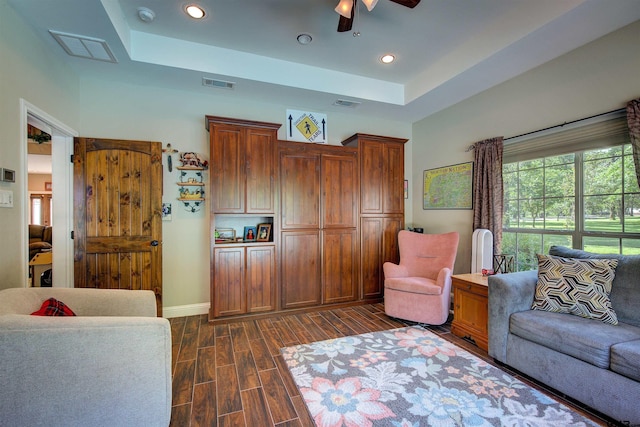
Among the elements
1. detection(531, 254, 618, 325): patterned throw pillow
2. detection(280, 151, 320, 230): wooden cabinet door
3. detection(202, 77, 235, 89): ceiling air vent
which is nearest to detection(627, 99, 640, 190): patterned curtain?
detection(531, 254, 618, 325): patterned throw pillow

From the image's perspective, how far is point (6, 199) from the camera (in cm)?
198

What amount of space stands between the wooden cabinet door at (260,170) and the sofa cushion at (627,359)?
121 inches

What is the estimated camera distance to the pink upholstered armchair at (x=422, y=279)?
311cm

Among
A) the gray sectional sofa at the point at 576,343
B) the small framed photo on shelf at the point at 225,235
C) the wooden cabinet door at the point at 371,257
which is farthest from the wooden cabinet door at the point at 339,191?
the gray sectional sofa at the point at 576,343

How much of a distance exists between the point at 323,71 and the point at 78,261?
343cm

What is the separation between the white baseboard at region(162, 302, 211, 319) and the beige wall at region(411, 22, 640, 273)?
3.37 meters

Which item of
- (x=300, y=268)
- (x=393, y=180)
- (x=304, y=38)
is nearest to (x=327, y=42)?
(x=304, y=38)

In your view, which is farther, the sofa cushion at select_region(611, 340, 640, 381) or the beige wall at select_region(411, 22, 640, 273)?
the beige wall at select_region(411, 22, 640, 273)

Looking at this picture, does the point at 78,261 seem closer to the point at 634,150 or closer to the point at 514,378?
the point at 514,378

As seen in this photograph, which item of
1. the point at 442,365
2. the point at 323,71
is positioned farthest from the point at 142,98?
the point at 442,365

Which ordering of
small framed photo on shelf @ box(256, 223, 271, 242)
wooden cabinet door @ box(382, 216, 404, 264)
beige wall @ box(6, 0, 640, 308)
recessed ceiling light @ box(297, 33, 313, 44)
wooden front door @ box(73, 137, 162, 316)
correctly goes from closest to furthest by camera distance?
beige wall @ box(6, 0, 640, 308) → recessed ceiling light @ box(297, 33, 313, 44) → wooden front door @ box(73, 137, 162, 316) → small framed photo on shelf @ box(256, 223, 271, 242) → wooden cabinet door @ box(382, 216, 404, 264)

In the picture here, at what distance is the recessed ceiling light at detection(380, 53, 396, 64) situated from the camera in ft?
10.4

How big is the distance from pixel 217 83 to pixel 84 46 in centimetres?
117

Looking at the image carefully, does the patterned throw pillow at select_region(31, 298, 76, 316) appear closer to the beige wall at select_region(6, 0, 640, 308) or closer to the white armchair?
the white armchair
